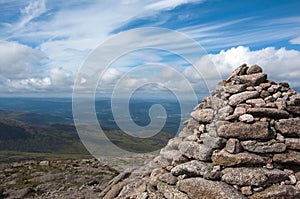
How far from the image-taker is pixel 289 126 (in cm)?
1531

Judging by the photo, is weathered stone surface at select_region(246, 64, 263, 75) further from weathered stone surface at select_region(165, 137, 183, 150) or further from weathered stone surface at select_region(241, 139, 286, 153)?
weathered stone surface at select_region(165, 137, 183, 150)

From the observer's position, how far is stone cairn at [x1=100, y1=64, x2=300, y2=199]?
46.3 ft

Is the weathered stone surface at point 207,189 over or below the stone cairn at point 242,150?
below

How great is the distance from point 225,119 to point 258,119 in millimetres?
1727

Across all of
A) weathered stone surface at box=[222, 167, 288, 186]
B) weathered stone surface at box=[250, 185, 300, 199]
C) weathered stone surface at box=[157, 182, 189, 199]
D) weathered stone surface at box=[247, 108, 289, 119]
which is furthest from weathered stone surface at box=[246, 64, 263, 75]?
weathered stone surface at box=[157, 182, 189, 199]

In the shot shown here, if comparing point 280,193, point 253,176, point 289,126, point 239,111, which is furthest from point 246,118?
point 280,193

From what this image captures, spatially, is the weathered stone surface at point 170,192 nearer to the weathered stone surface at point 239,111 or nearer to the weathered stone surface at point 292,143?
the weathered stone surface at point 239,111

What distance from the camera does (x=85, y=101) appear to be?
34.0 metres

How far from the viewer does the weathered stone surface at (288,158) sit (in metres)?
14.6

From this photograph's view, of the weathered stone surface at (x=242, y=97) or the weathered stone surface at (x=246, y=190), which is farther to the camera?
the weathered stone surface at (x=242, y=97)

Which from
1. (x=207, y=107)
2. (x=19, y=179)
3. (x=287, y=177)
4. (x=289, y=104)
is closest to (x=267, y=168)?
(x=287, y=177)

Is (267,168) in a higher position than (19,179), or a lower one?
higher

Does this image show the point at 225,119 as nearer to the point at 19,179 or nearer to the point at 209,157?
the point at 209,157

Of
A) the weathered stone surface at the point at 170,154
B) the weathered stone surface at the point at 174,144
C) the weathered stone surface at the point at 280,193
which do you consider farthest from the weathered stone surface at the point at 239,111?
the weathered stone surface at the point at 174,144
